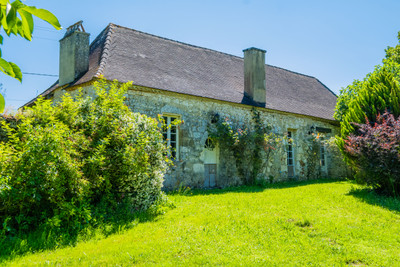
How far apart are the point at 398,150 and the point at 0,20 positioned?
29.2 ft

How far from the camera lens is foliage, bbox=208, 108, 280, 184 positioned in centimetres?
1144

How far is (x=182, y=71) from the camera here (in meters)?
12.1

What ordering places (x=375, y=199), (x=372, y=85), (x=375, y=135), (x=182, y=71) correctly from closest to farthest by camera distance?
(x=375, y=199)
(x=375, y=135)
(x=372, y=85)
(x=182, y=71)

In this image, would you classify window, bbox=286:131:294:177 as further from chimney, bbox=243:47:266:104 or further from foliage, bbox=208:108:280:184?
chimney, bbox=243:47:266:104

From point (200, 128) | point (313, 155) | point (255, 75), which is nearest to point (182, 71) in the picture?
point (200, 128)

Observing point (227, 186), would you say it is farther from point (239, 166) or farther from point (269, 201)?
point (269, 201)

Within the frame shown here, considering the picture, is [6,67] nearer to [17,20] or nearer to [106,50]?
[17,20]

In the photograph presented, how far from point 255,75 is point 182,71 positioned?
3.16 m

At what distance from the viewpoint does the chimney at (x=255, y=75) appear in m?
13.1

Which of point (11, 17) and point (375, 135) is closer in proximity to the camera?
point (11, 17)

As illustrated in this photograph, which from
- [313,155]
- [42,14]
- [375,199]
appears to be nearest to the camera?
[42,14]

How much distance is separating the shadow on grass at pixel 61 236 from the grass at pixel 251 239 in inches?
5.7

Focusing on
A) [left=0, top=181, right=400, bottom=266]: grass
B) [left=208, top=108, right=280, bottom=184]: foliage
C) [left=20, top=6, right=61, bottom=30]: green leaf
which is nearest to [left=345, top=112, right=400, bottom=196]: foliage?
[left=0, top=181, right=400, bottom=266]: grass

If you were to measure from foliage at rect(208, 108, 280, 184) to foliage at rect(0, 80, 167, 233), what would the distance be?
4.54 meters
